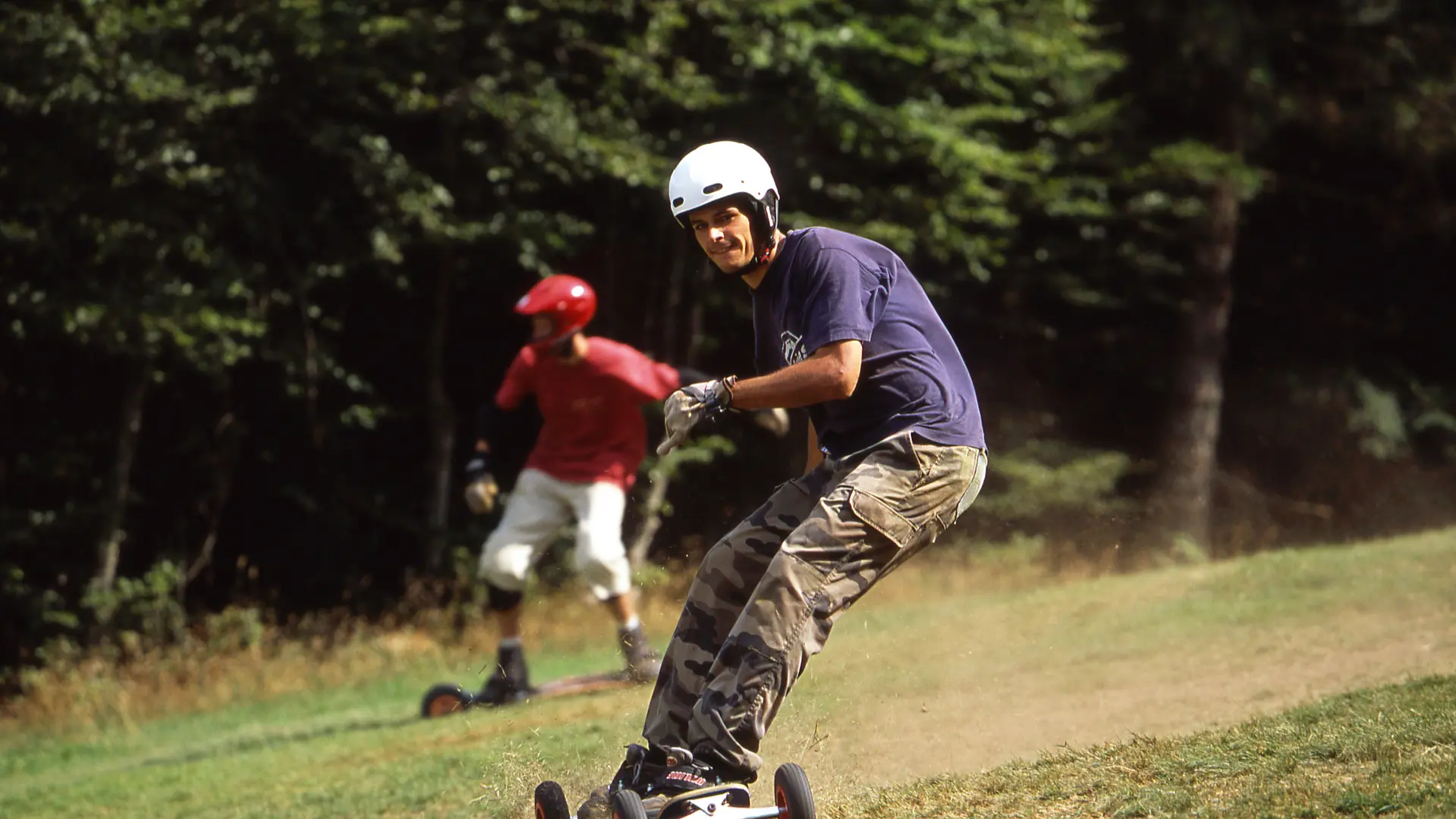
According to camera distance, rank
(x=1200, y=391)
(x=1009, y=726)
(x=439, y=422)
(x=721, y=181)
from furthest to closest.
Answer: (x=1200, y=391), (x=439, y=422), (x=1009, y=726), (x=721, y=181)

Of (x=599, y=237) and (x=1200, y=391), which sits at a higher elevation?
(x=599, y=237)

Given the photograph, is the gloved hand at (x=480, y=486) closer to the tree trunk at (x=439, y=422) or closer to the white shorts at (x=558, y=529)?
the white shorts at (x=558, y=529)

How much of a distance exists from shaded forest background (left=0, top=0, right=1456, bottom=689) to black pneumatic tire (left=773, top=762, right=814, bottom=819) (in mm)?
4614

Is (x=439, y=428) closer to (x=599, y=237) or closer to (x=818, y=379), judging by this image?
(x=599, y=237)

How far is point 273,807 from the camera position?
7680 millimetres

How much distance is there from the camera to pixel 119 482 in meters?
14.3

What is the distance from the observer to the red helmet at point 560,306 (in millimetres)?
9953

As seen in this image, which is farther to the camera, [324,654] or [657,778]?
[324,654]

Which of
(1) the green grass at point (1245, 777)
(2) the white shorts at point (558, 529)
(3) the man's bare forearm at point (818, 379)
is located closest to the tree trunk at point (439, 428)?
(2) the white shorts at point (558, 529)

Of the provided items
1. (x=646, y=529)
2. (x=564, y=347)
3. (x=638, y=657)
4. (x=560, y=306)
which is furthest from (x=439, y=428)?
(x=638, y=657)

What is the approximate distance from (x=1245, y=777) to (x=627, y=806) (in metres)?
2.03

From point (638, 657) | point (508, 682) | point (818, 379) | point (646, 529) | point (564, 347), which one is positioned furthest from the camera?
point (646, 529)

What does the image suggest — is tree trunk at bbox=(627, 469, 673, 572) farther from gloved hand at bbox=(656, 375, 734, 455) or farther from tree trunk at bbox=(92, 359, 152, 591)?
gloved hand at bbox=(656, 375, 734, 455)

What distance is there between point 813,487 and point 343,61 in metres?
10.3
